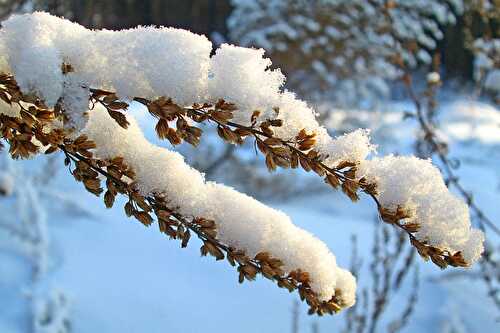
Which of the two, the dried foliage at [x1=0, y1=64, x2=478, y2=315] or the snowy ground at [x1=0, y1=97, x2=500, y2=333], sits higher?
the dried foliage at [x1=0, y1=64, x2=478, y2=315]

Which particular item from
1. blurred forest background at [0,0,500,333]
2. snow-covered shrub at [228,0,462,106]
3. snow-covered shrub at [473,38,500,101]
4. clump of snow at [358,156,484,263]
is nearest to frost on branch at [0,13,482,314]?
clump of snow at [358,156,484,263]

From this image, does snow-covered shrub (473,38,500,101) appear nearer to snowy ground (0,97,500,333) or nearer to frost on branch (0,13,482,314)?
snowy ground (0,97,500,333)

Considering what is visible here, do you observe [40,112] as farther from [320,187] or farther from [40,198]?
[320,187]

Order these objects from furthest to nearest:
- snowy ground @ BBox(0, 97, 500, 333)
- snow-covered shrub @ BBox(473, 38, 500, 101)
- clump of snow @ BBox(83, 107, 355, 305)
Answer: snow-covered shrub @ BBox(473, 38, 500, 101) → snowy ground @ BBox(0, 97, 500, 333) → clump of snow @ BBox(83, 107, 355, 305)

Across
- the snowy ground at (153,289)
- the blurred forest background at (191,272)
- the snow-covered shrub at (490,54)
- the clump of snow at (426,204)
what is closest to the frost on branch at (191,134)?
the clump of snow at (426,204)

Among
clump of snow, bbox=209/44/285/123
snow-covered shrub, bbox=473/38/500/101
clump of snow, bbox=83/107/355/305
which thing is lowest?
snow-covered shrub, bbox=473/38/500/101

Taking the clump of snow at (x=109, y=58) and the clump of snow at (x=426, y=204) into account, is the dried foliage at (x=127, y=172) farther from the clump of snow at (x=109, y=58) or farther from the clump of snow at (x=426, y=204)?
the clump of snow at (x=426, y=204)

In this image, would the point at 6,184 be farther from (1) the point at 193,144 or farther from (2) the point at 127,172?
(1) the point at 193,144

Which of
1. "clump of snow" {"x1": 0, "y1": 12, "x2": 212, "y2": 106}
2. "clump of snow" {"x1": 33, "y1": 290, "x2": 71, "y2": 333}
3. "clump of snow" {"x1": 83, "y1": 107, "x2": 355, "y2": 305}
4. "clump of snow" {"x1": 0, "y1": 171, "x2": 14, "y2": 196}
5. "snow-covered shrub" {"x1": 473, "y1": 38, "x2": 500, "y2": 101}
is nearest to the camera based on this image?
"clump of snow" {"x1": 0, "y1": 12, "x2": 212, "y2": 106}
